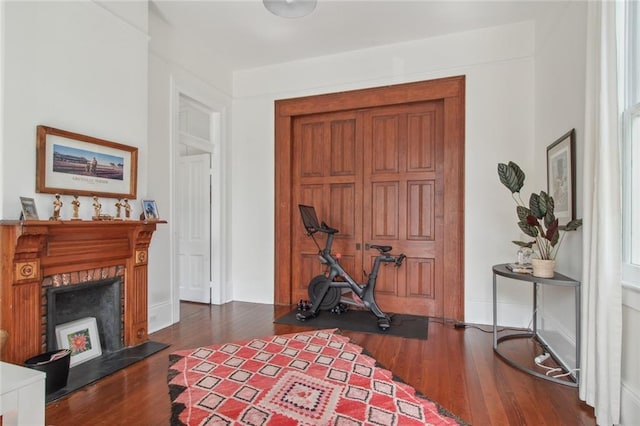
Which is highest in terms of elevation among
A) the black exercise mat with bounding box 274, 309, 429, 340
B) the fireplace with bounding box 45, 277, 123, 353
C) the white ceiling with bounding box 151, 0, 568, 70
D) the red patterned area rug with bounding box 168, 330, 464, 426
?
the white ceiling with bounding box 151, 0, 568, 70

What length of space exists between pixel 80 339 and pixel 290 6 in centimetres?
331

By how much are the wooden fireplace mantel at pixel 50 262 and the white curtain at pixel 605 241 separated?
11.7 feet

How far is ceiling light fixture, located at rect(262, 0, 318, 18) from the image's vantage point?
8.69 feet

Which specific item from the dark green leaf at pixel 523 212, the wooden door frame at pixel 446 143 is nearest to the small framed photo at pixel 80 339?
the wooden door frame at pixel 446 143

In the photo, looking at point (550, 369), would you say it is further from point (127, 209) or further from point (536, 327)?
point (127, 209)

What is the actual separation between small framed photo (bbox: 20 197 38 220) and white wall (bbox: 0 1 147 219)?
0.21 feet

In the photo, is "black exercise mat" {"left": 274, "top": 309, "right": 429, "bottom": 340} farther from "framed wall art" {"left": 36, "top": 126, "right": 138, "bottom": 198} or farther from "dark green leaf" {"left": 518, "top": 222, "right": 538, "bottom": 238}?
"framed wall art" {"left": 36, "top": 126, "right": 138, "bottom": 198}

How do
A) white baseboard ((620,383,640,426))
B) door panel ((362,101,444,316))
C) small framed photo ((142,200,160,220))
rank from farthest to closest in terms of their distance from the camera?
door panel ((362,101,444,316)) < small framed photo ((142,200,160,220)) < white baseboard ((620,383,640,426))

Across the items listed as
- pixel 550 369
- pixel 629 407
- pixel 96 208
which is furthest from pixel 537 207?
pixel 96 208

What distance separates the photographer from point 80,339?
109 inches

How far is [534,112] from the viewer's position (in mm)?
3684

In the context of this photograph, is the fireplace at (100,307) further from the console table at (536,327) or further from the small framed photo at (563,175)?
the small framed photo at (563,175)

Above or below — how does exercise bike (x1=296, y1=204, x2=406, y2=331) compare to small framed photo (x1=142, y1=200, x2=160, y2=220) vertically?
below

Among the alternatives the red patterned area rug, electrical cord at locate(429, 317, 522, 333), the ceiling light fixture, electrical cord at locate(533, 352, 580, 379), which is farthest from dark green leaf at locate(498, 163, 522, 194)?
the ceiling light fixture
